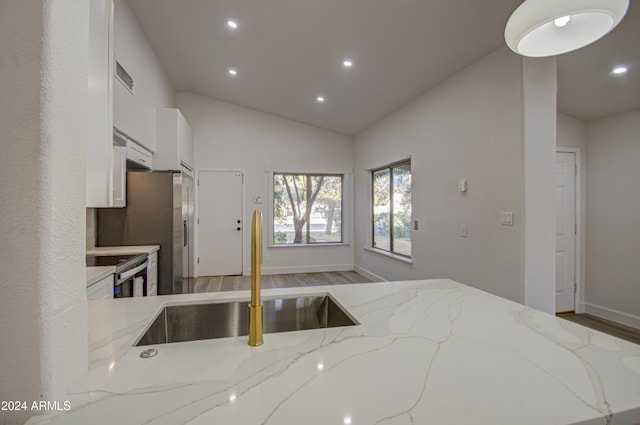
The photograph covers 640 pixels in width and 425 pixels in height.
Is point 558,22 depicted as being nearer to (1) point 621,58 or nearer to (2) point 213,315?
(2) point 213,315

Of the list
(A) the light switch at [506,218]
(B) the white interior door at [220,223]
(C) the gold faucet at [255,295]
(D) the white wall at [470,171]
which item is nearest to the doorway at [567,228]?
(D) the white wall at [470,171]

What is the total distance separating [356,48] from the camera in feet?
9.62

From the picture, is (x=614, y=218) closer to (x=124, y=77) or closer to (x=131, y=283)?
(x=131, y=283)

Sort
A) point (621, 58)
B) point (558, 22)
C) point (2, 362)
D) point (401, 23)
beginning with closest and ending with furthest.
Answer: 1. point (2, 362)
2. point (558, 22)
3. point (621, 58)
4. point (401, 23)

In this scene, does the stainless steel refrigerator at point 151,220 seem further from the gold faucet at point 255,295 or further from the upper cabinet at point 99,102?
the gold faucet at point 255,295

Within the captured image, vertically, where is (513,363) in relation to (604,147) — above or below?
below

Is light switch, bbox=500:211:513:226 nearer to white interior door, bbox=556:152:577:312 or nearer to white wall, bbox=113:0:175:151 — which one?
white interior door, bbox=556:152:577:312

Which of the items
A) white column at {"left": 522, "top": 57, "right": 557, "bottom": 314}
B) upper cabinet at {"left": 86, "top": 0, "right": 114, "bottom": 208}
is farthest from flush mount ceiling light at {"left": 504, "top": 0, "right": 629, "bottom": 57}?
upper cabinet at {"left": 86, "top": 0, "right": 114, "bottom": 208}

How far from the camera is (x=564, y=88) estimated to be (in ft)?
9.13

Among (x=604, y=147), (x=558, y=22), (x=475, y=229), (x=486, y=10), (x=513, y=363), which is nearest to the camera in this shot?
(x=513, y=363)

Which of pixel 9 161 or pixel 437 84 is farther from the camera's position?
pixel 437 84

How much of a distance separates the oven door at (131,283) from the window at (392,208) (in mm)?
3216

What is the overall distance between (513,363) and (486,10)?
2448mm

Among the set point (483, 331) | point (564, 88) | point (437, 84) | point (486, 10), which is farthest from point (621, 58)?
point (483, 331)
